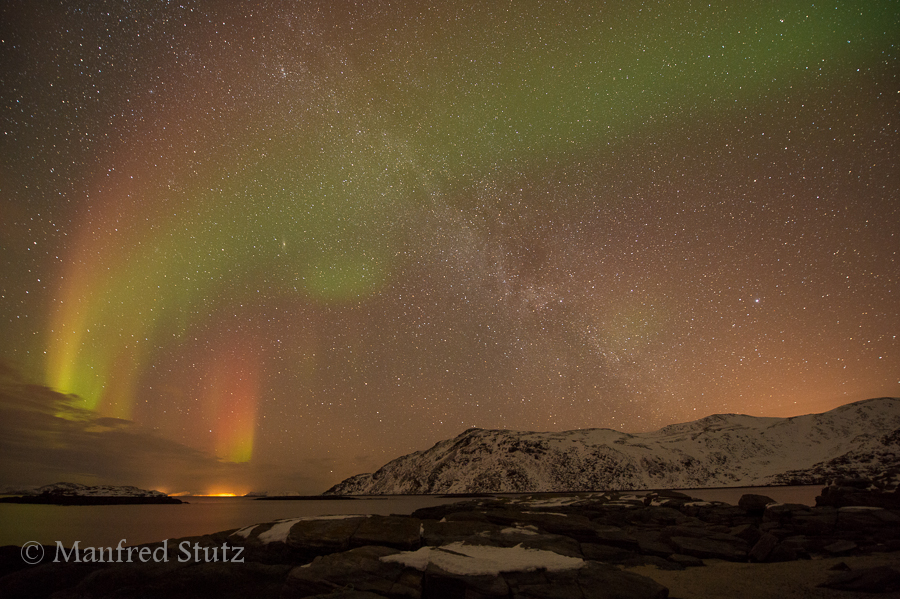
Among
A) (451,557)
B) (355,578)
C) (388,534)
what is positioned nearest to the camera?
(355,578)

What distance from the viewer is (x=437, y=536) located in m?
21.6

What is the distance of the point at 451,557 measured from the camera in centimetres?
1667

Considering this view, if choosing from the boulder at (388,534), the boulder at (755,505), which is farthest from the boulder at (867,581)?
the boulder at (755,505)

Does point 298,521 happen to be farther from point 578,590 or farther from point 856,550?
point 856,550

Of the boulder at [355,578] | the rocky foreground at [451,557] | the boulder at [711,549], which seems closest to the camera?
the rocky foreground at [451,557]

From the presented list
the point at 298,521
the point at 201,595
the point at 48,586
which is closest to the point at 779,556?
the point at 298,521

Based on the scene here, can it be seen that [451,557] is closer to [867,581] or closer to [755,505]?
[867,581]

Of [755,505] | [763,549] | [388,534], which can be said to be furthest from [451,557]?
[755,505]

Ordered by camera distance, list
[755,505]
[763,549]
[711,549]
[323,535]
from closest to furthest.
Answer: [323,535] < [763,549] < [711,549] < [755,505]

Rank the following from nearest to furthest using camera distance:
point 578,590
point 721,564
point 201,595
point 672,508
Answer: point 578,590
point 201,595
point 721,564
point 672,508

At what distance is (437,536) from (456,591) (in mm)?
7037

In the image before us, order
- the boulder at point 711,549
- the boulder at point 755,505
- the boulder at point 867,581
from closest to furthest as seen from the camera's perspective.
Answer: the boulder at point 867,581 → the boulder at point 711,549 → the boulder at point 755,505

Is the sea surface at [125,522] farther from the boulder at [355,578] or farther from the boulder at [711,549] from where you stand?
the boulder at [711,549]

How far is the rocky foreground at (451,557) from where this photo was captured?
1508 cm
